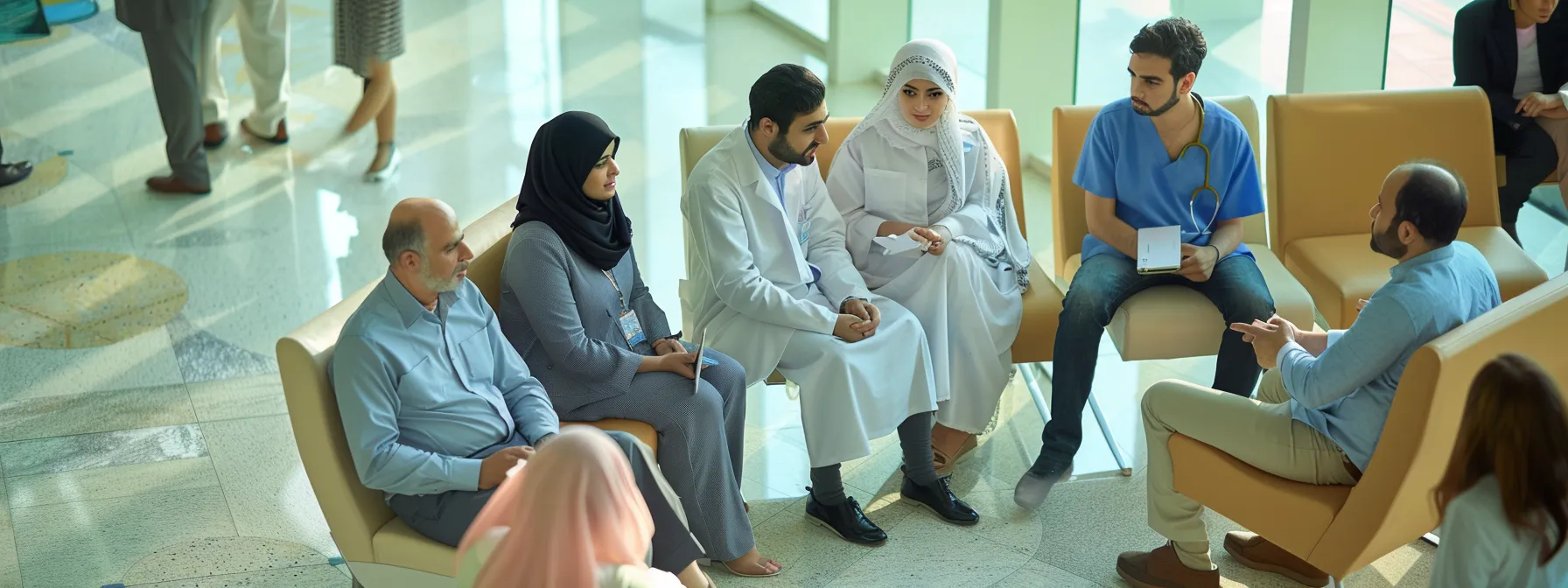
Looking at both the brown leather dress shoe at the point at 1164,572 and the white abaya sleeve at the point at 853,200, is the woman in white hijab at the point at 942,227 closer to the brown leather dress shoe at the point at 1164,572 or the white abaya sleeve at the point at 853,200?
the white abaya sleeve at the point at 853,200

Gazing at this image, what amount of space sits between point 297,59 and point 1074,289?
232 inches

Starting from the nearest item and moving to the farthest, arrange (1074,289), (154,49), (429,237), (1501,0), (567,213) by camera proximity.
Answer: (429,237), (567,213), (1074,289), (1501,0), (154,49)

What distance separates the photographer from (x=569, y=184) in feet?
11.6

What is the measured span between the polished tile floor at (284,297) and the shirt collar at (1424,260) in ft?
3.30

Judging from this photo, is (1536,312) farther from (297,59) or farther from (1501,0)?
(297,59)

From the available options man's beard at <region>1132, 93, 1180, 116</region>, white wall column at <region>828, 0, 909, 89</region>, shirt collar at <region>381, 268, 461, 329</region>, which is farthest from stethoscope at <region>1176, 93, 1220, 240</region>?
white wall column at <region>828, 0, 909, 89</region>

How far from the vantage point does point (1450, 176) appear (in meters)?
3.17

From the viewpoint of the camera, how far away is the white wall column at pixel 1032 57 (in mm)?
6523

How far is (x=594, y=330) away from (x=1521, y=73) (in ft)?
11.8

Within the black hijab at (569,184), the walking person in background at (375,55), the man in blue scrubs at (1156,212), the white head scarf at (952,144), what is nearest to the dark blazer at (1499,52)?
the man in blue scrubs at (1156,212)

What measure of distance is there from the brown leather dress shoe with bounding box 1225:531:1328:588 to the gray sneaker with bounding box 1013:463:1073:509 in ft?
1.68

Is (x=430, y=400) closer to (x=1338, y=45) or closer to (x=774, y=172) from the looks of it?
(x=774, y=172)

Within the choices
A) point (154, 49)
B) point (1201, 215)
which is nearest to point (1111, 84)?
point (1201, 215)

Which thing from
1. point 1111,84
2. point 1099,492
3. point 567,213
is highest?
point 567,213
